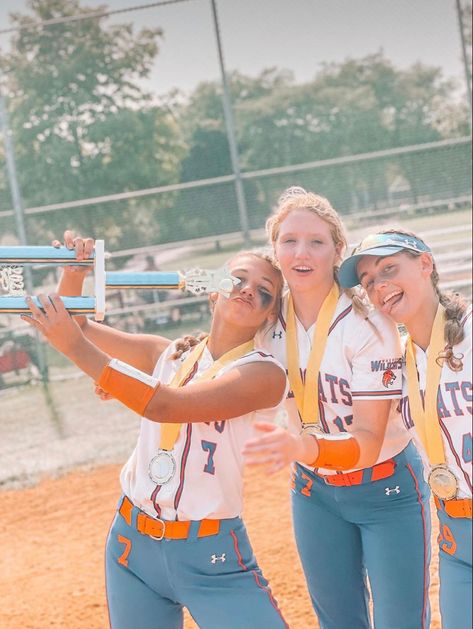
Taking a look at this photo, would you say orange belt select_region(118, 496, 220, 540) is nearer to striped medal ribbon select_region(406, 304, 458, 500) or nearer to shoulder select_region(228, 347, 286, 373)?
shoulder select_region(228, 347, 286, 373)

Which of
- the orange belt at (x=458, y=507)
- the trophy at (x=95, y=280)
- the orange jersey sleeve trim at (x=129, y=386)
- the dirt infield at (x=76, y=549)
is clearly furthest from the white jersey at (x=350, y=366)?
the dirt infield at (x=76, y=549)

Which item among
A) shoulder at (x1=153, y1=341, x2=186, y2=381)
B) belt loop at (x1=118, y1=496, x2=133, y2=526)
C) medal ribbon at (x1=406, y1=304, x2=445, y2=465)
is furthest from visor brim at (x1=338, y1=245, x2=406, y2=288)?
belt loop at (x1=118, y1=496, x2=133, y2=526)

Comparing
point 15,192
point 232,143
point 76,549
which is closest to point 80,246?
point 76,549

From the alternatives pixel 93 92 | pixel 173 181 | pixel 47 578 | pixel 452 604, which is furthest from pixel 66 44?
pixel 452 604

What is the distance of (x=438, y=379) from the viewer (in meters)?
2.87

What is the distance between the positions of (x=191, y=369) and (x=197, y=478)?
0.41 meters

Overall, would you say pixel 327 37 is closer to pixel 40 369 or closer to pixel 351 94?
pixel 351 94

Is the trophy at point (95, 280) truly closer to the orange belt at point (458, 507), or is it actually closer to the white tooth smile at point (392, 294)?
the white tooth smile at point (392, 294)

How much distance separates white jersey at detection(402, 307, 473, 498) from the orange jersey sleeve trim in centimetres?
97

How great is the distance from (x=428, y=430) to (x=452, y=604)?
59cm

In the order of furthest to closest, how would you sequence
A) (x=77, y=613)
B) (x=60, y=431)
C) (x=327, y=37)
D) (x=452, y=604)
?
(x=327, y=37) → (x=60, y=431) → (x=77, y=613) → (x=452, y=604)

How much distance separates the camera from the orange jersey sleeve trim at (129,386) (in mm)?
2889

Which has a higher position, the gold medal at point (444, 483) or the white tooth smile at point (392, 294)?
the white tooth smile at point (392, 294)

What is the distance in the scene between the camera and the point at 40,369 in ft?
33.2
